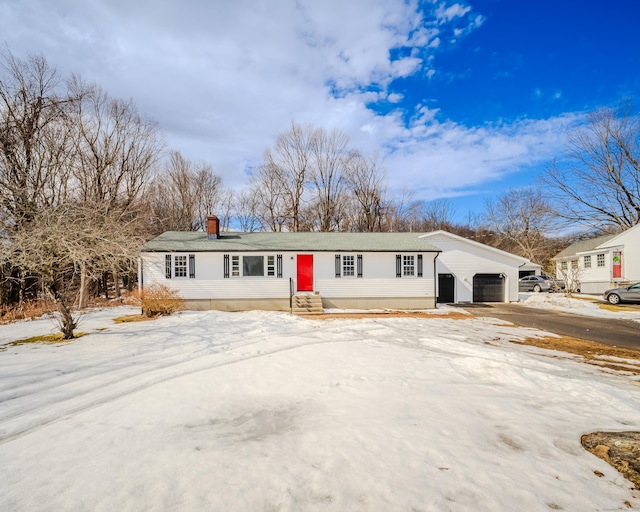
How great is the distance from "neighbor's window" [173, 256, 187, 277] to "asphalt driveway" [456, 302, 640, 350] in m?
15.6

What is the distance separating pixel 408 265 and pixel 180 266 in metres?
12.7

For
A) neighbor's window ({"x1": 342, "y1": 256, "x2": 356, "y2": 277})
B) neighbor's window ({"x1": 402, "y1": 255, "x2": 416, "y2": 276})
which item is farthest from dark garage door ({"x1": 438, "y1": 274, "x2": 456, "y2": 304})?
neighbor's window ({"x1": 342, "y1": 256, "x2": 356, "y2": 277})

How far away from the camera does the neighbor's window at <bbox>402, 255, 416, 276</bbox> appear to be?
57.9ft

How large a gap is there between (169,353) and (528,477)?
7.55 meters

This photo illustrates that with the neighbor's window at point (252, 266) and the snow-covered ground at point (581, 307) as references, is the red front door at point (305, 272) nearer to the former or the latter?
the neighbor's window at point (252, 266)

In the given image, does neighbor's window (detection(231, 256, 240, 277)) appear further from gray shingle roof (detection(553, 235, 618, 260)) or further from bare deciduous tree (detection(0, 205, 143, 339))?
gray shingle roof (detection(553, 235, 618, 260))

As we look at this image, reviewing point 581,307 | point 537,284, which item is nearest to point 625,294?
point 581,307

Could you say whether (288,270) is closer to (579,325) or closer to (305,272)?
(305,272)

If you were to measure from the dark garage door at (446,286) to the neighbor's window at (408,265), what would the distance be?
4.04 metres

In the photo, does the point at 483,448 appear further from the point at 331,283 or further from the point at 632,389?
the point at 331,283

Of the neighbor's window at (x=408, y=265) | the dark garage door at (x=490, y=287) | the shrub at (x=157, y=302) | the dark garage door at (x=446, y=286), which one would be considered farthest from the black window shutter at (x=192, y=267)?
the dark garage door at (x=490, y=287)

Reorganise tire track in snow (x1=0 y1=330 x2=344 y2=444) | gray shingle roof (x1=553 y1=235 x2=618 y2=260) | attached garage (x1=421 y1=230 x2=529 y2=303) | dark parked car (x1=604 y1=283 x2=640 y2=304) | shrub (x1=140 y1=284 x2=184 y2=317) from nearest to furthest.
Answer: tire track in snow (x1=0 y1=330 x2=344 y2=444)
shrub (x1=140 y1=284 x2=184 y2=317)
dark parked car (x1=604 y1=283 x2=640 y2=304)
attached garage (x1=421 y1=230 x2=529 y2=303)
gray shingle roof (x1=553 y1=235 x2=618 y2=260)

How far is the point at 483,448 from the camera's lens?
3516 millimetres

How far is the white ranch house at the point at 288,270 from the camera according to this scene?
16234 millimetres
